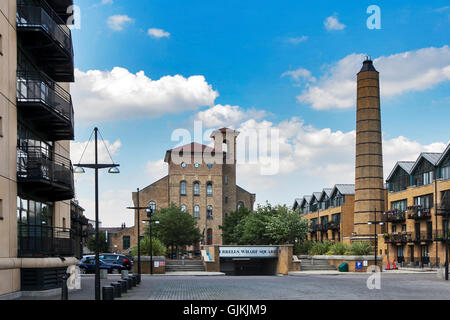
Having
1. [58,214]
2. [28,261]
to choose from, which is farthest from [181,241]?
[28,261]

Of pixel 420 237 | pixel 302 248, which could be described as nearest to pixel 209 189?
pixel 302 248

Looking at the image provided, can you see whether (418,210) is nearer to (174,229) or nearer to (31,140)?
(174,229)

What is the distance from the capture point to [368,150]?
65875 mm

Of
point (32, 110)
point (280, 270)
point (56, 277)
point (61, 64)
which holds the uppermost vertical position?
point (61, 64)

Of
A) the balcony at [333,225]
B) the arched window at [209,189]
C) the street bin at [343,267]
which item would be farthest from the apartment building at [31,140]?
the arched window at [209,189]

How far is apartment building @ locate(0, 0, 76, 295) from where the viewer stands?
71.2 ft

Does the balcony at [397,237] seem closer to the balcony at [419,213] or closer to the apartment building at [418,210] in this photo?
the apartment building at [418,210]

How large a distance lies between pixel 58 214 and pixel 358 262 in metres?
28.5

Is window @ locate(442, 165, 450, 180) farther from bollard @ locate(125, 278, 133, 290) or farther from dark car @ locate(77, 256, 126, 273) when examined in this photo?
bollard @ locate(125, 278, 133, 290)

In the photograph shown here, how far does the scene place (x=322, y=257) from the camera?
55.7 m

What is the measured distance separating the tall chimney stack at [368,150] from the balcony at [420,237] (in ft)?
18.8

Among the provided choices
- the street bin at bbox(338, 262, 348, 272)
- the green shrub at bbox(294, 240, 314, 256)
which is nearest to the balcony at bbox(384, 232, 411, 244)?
the green shrub at bbox(294, 240, 314, 256)
